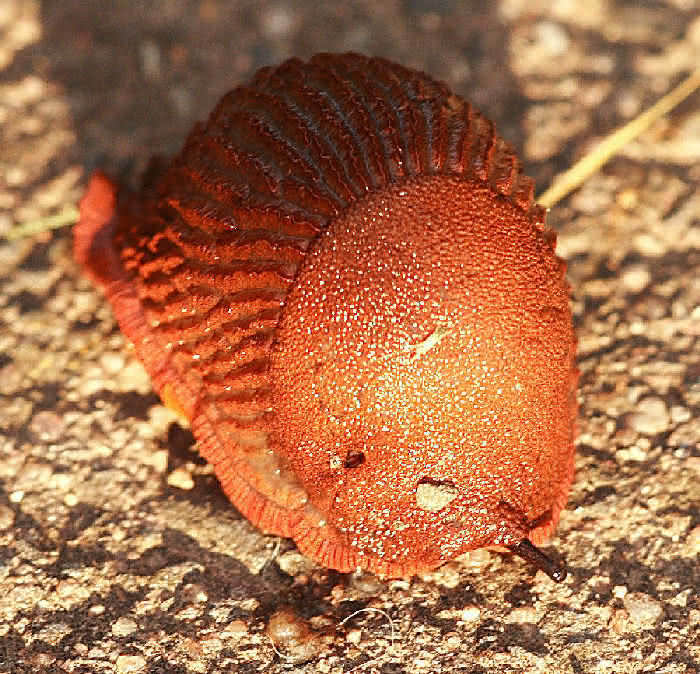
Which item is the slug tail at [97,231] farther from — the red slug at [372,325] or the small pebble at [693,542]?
the small pebble at [693,542]

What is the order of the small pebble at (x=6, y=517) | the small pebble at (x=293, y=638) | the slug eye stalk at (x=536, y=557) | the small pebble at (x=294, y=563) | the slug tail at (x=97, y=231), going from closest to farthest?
the slug eye stalk at (x=536, y=557) < the small pebble at (x=293, y=638) < the small pebble at (x=294, y=563) < the small pebble at (x=6, y=517) < the slug tail at (x=97, y=231)

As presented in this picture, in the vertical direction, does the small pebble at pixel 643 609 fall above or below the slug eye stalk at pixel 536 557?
below

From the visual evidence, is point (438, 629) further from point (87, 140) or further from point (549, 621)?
point (87, 140)

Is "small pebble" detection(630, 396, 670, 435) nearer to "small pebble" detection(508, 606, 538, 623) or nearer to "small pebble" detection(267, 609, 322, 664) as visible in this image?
"small pebble" detection(508, 606, 538, 623)

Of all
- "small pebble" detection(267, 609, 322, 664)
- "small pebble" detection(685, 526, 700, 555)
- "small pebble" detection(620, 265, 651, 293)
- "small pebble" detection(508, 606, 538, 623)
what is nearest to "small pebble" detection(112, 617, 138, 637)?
"small pebble" detection(267, 609, 322, 664)

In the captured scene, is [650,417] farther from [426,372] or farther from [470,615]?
[426,372]

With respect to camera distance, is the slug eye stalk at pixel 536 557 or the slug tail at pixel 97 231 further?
the slug tail at pixel 97 231

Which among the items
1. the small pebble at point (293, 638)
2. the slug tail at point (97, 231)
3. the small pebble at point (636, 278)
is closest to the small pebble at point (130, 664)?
the small pebble at point (293, 638)

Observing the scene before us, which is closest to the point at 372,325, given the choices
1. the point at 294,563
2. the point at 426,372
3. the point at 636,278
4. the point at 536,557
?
the point at 426,372

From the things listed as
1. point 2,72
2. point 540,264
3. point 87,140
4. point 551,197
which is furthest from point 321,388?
point 2,72

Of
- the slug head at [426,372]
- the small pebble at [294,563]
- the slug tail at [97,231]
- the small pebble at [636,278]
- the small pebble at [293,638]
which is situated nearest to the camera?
the slug head at [426,372]
